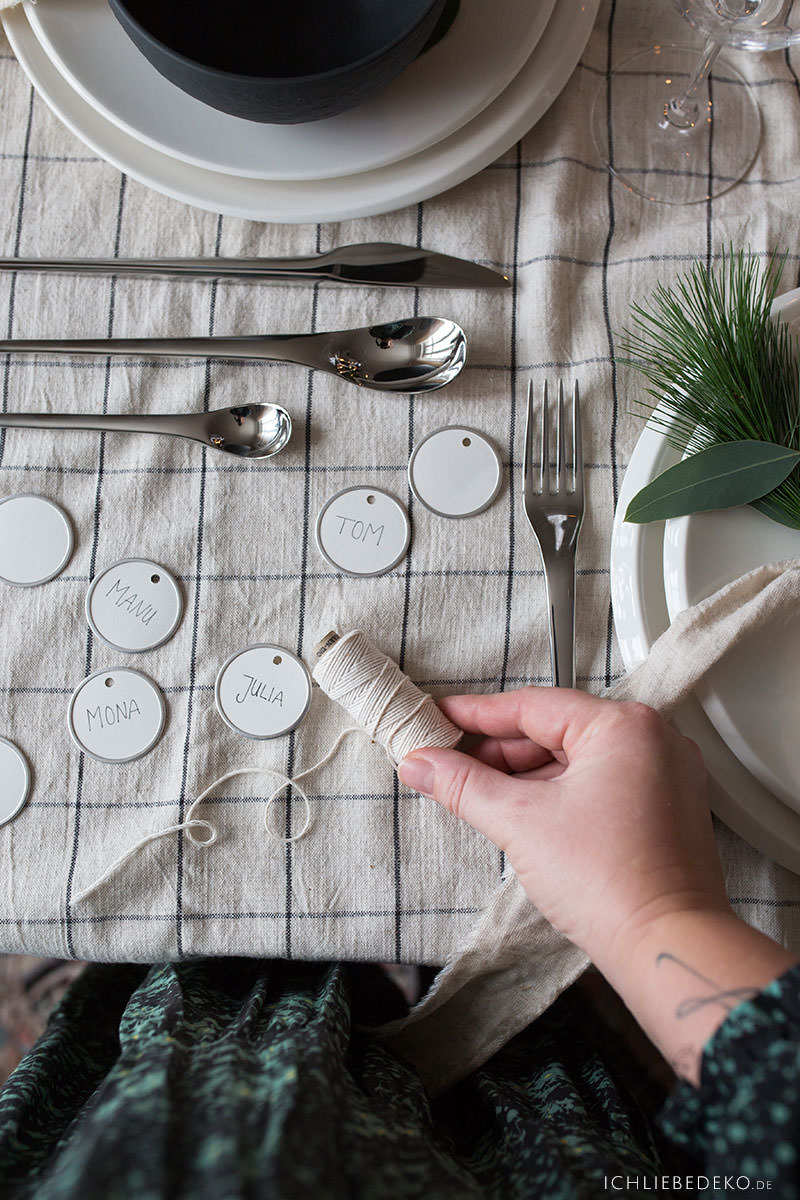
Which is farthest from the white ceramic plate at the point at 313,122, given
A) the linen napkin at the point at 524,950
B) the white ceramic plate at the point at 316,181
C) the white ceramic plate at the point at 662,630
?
the linen napkin at the point at 524,950

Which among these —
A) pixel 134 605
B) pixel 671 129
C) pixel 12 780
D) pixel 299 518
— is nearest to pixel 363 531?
pixel 299 518

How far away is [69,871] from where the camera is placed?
53cm

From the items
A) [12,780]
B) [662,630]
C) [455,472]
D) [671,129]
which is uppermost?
[671,129]

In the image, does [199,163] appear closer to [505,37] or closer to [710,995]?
[505,37]

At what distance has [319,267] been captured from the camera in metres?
0.58

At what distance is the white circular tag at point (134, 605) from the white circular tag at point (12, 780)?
0.29 feet

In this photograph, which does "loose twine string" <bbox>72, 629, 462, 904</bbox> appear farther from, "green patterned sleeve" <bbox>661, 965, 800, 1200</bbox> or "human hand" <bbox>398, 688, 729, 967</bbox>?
"green patterned sleeve" <bbox>661, 965, 800, 1200</bbox>

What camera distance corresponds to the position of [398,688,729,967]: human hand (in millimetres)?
408

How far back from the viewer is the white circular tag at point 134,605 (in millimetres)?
547

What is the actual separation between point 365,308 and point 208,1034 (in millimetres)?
465

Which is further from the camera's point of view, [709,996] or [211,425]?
[211,425]

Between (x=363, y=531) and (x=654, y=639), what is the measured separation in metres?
0.20

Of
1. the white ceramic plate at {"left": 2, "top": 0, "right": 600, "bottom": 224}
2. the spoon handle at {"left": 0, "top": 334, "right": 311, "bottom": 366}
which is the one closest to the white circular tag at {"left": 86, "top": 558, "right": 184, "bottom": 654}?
the spoon handle at {"left": 0, "top": 334, "right": 311, "bottom": 366}

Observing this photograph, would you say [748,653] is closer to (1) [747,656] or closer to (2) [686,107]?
(1) [747,656]
